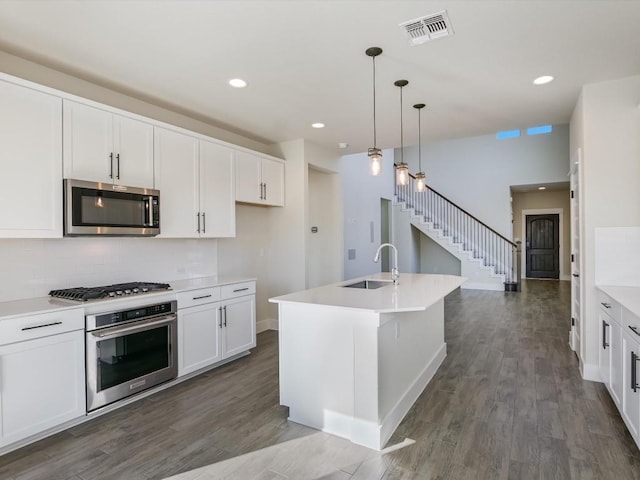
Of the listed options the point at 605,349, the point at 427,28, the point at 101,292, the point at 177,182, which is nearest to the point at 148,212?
the point at 177,182

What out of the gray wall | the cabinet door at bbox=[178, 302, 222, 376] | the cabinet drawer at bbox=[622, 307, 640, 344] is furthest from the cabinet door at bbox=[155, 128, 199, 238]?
the gray wall

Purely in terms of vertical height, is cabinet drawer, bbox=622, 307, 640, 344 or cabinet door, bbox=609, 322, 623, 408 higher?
cabinet drawer, bbox=622, 307, 640, 344

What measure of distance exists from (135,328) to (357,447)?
1963 mm

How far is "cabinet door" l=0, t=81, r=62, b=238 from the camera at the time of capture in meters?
2.47

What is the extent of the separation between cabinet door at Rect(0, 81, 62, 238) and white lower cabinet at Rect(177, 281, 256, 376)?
1261 millimetres

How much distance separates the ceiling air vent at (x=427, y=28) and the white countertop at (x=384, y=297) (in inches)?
73.0

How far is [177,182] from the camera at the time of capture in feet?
11.9

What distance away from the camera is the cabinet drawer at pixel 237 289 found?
385cm

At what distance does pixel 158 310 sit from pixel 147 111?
2.09 metres

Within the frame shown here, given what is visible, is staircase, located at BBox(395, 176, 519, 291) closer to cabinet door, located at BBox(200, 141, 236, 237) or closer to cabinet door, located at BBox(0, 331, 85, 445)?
cabinet door, located at BBox(200, 141, 236, 237)

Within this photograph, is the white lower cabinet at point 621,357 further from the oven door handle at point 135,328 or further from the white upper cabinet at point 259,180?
the white upper cabinet at point 259,180

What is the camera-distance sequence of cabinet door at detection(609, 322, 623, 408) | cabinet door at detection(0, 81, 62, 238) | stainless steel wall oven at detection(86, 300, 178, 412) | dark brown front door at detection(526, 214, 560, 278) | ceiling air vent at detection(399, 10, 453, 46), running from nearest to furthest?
1. ceiling air vent at detection(399, 10, 453, 46)
2. cabinet door at detection(0, 81, 62, 238)
3. cabinet door at detection(609, 322, 623, 408)
4. stainless steel wall oven at detection(86, 300, 178, 412)
5. dark brown front door at detection(526, 214, 560, 278)

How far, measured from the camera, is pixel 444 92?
359 cm

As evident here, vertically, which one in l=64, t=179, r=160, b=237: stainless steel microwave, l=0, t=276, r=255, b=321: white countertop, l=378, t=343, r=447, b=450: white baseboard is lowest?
l=378, t=343, r=447, b=450: white baseboard
